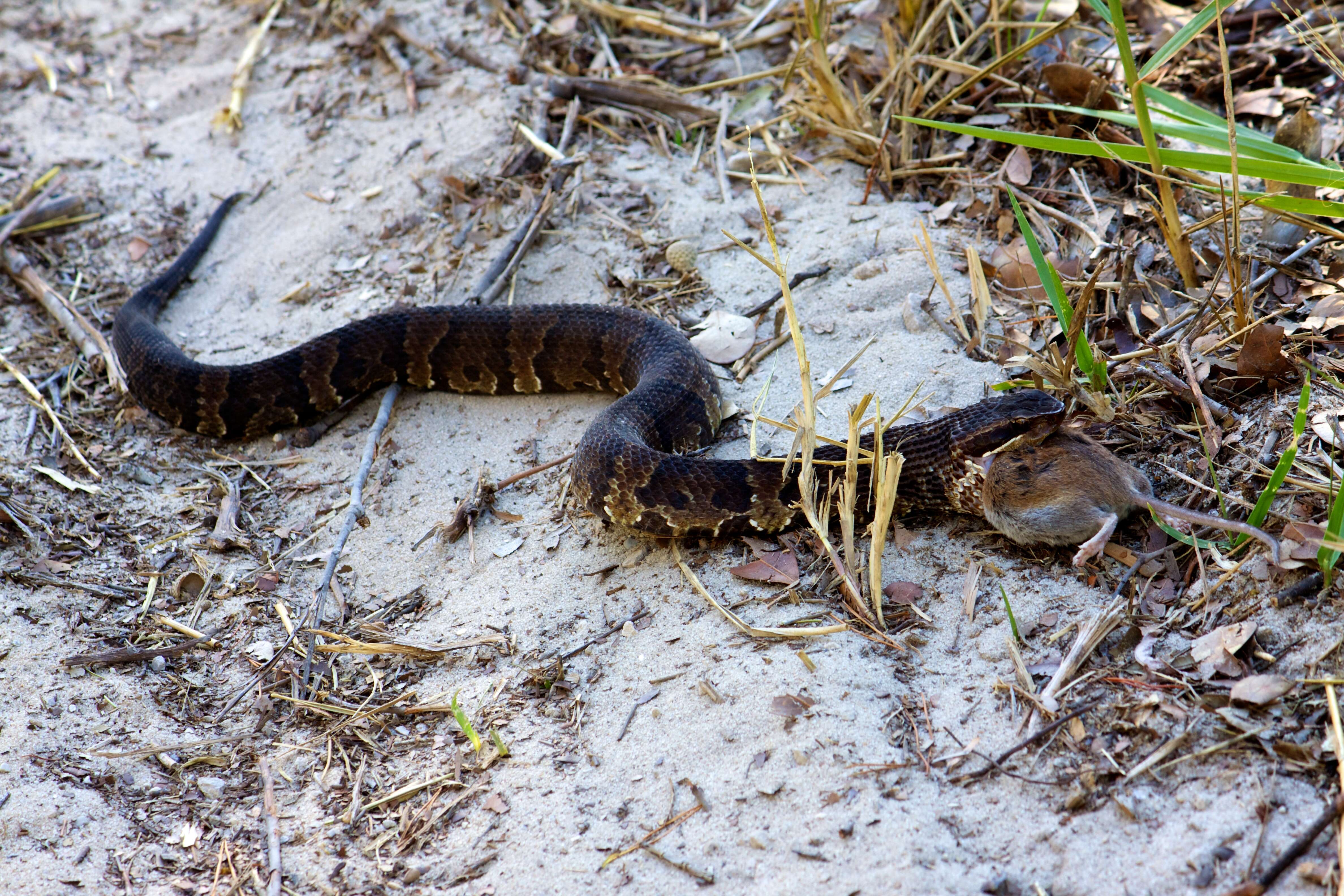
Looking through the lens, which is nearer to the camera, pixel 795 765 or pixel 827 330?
pixel 795 765

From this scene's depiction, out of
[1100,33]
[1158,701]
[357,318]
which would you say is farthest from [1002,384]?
[357,318]

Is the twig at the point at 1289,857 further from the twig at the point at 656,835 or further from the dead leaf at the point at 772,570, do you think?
the dead leaf at the point at 772,570

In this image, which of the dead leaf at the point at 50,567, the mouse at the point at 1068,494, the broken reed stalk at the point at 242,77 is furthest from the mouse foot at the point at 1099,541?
the broken reed stalk at the point at 242,77

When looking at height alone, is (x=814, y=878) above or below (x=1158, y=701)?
below

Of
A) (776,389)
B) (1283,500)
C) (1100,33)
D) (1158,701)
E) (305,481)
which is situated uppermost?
(1100,33)

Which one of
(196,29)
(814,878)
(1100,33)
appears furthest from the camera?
(196,29)

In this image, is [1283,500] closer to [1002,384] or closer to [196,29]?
[1002,384]

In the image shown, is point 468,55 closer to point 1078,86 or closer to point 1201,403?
point 1078,86

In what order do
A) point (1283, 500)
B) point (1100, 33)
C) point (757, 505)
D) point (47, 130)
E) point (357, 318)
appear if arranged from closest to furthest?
point (1283, 500) < point (757, 505) < point (1100, 33) < point (357, 318) < point (47, 130)
